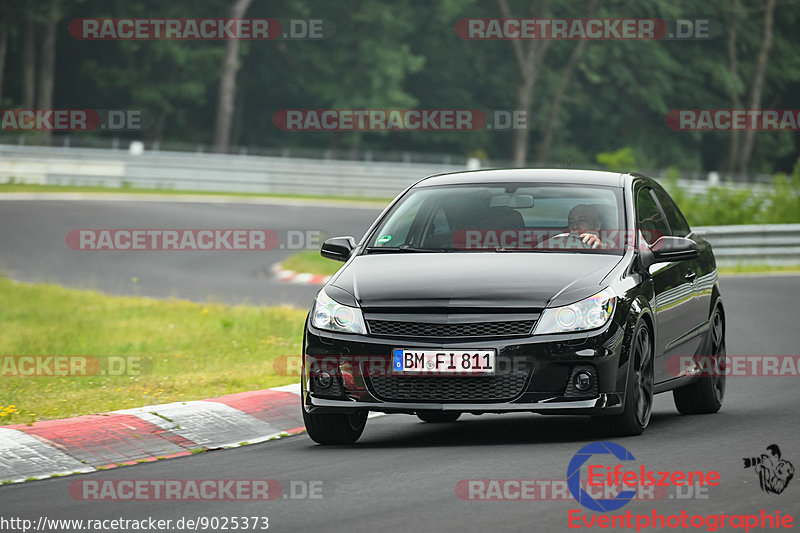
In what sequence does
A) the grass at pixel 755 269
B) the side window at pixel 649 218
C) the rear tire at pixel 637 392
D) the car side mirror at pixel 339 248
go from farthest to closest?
the grass at pixel 755 269
the side window at pixel 649 218
the car side mirror at pixel 339 248
the rear tire at pixel 637 392

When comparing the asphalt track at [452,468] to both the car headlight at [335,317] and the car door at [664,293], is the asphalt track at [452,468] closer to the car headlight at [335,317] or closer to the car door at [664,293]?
the car door at [664,293]

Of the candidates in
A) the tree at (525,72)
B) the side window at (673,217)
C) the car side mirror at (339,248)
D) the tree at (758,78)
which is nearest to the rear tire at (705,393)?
the side window at (673,217)

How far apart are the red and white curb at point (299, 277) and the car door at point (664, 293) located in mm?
12477

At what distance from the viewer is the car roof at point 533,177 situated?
9.73m

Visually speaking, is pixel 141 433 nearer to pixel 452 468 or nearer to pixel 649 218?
pixel 452 468

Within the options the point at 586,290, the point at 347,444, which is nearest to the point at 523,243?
the point at 586,290

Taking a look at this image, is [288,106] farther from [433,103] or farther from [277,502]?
[277,502]

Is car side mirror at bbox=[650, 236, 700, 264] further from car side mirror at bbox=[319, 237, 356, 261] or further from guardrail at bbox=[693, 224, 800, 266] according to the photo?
guardrail at bbox=[693, 224, 800, 266]

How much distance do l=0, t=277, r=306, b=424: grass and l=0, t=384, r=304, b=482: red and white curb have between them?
658 millimetres

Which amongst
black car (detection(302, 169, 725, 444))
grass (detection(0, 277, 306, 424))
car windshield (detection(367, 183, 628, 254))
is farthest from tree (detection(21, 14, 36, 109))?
black car (detection(302, 169, 725, 444))

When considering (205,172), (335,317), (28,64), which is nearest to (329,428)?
(335,317)

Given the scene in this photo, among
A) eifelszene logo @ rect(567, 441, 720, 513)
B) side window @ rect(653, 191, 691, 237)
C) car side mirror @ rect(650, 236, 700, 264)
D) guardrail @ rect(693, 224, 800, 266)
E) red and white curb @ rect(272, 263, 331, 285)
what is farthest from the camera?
guardrail @ rect(693, 224, 800, 266)

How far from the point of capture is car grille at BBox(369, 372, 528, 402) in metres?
8.12

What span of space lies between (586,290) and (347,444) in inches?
67.1
